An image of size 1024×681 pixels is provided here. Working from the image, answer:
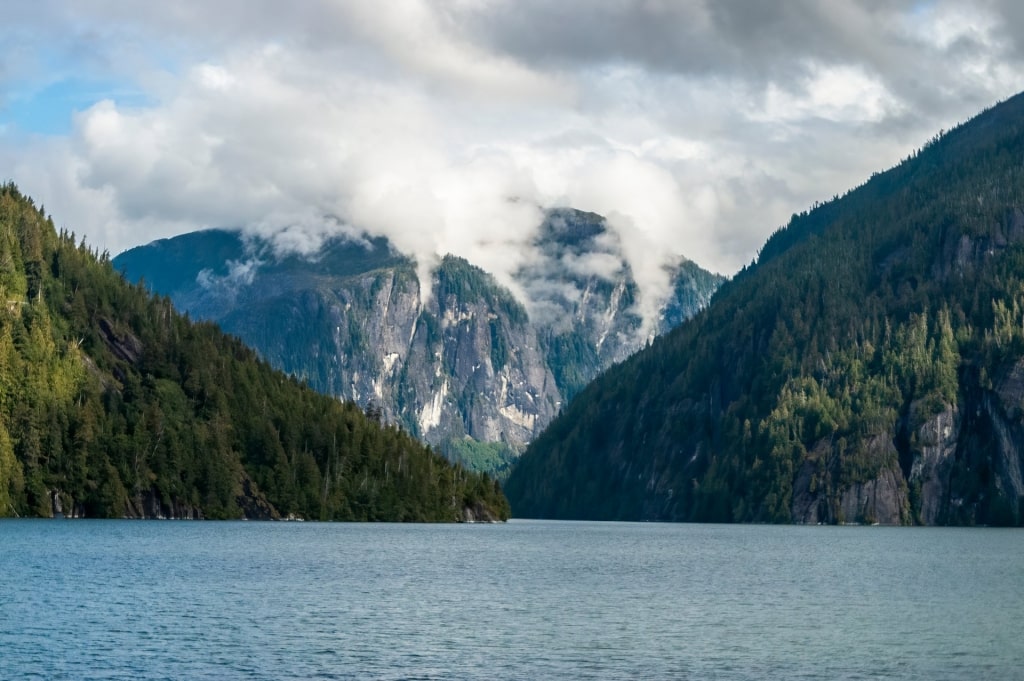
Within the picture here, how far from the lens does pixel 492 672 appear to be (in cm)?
8044

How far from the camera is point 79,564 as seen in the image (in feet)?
469

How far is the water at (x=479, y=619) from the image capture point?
82.6m

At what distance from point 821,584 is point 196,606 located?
67.2 meters

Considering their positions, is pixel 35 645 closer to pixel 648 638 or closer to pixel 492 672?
pixel 492 672

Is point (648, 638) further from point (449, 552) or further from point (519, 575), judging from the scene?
Answer: point (449, 552)

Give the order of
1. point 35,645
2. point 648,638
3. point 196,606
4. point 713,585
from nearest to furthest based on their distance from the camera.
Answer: point 35,645
point 648,638
point 196,606
point 713,585

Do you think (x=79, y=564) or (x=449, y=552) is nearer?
(x=79, y=564)

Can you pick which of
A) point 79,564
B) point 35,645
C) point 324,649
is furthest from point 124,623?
point 79,564

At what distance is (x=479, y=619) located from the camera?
105750mm

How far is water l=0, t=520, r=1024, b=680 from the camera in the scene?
82562 mm

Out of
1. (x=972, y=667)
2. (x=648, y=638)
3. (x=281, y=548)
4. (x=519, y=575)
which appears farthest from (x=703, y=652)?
(x=281, y=548)

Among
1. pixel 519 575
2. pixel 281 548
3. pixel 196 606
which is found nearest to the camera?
pixel 196 606

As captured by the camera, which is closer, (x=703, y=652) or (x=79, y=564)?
(x=703, y=652)

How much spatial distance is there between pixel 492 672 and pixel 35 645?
28.6 metres
